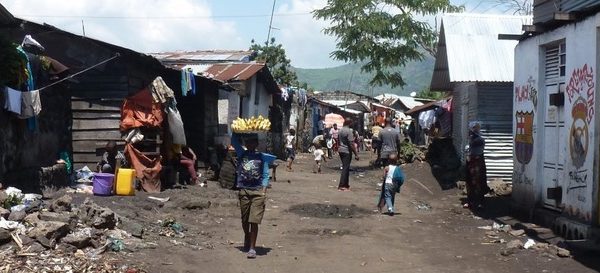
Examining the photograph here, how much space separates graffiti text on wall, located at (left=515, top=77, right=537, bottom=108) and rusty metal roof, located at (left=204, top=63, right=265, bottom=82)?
1062 cm

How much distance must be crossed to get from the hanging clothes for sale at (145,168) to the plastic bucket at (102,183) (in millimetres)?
1044

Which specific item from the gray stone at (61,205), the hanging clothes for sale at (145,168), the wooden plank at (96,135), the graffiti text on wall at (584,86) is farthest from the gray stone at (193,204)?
the graffiti text on wall at (584,86)

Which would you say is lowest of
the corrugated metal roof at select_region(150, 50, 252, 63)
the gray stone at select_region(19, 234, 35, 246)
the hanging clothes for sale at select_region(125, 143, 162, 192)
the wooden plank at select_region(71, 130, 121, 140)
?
the gray stone at select_region(19, 234, 35, 246)

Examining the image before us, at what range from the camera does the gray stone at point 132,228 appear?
8852mm

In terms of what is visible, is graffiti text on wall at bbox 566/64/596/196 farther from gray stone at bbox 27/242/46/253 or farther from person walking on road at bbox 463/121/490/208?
gray stone at bbox 27/242/46/253

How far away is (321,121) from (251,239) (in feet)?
105

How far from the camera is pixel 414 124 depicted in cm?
4062

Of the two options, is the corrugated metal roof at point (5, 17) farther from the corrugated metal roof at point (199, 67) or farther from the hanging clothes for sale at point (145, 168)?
the corrugated metal roof at point (199, 67)

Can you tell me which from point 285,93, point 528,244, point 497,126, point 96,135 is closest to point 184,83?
point 96,135

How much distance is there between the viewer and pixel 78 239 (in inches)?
297

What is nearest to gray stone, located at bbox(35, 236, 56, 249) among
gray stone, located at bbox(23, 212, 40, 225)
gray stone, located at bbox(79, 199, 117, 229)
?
gray stone, located at bbox(23, 212, 40, 225)

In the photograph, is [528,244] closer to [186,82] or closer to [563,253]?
[563,253]

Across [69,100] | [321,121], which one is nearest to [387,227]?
[69,100]

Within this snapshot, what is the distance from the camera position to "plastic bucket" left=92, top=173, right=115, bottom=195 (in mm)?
12500
